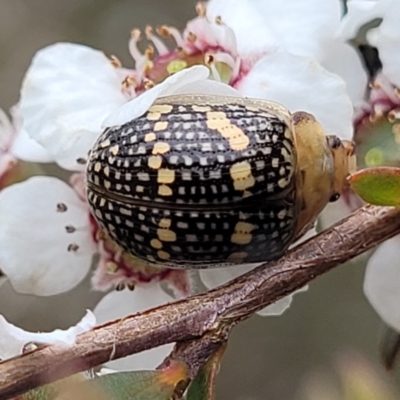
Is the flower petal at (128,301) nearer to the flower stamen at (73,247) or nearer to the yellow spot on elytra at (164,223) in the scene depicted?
the flower stamen at (73,247)

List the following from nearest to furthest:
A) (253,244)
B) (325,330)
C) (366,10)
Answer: (253,244), (366,10), (325,330)

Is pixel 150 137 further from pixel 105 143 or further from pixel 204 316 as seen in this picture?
pixel 204 316

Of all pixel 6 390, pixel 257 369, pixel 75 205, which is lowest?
pixel 257 369

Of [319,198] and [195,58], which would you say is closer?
[319,198]

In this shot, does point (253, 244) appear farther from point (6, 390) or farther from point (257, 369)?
point (257, 369)

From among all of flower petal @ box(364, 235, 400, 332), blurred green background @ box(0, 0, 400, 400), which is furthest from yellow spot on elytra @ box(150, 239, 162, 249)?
blurred green background @ box(0, 0, 400, 400)

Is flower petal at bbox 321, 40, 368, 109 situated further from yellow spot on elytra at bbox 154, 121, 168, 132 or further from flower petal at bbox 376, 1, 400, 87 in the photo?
yellow spot on elytra at bbox 154, 121, 168, 132

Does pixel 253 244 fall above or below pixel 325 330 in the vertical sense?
above

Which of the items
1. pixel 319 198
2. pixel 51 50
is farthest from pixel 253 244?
pixel 51 50
